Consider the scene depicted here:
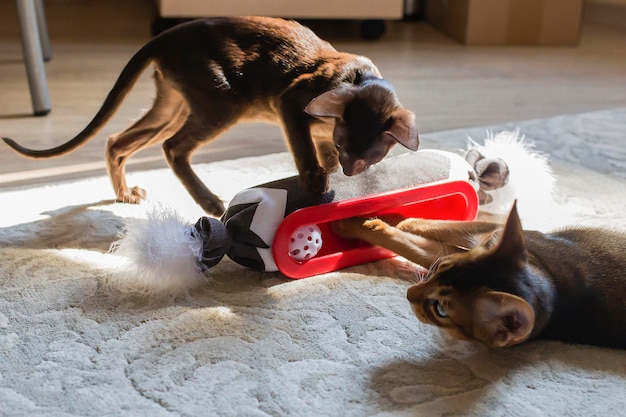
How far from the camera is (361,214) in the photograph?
1.33 m

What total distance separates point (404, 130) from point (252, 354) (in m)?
0.47

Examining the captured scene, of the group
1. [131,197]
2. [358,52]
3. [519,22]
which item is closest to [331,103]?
[131,197]

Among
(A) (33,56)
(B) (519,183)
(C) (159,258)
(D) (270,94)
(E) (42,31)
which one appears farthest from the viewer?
(E) (42,31)

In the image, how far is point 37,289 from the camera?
122cm

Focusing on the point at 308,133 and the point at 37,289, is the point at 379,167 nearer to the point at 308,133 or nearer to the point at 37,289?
the point at 308,133

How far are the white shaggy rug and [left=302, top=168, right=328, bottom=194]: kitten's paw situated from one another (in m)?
0.16

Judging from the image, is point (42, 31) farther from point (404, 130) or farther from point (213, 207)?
point (404, 130)

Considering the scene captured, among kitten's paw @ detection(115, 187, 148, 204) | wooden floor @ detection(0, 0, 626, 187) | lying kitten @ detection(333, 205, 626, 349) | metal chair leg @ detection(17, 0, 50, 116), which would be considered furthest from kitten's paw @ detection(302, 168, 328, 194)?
metal chair leg @ detection(17, 0, 50, 116)

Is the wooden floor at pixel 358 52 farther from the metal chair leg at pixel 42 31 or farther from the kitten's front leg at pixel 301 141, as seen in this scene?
the kitten's front leg at pixel 301 141

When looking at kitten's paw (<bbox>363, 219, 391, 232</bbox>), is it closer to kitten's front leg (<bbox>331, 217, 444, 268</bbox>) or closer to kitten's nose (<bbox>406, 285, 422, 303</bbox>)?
kitten's front leg (<bbox>331, 217, 444, 268</bbox>)

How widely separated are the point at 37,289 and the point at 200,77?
499 mm

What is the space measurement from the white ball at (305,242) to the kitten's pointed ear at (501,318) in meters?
0.36

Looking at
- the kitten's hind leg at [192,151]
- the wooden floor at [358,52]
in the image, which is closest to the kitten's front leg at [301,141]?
the kitten's hind leg at [192,151]

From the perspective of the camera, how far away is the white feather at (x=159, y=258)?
3.95ft
